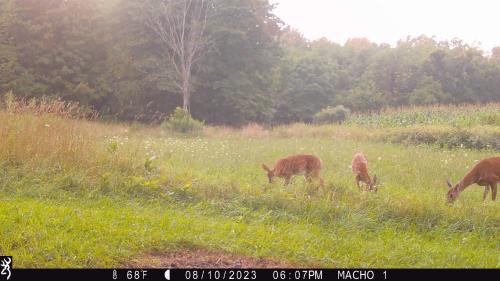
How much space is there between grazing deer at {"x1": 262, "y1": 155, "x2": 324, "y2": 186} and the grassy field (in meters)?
0.54

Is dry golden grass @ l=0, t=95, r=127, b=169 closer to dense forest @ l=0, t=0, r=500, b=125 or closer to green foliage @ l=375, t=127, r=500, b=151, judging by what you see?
green foliage @ l=375, t=127, r=500, b=151

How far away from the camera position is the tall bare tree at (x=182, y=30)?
30750 mm

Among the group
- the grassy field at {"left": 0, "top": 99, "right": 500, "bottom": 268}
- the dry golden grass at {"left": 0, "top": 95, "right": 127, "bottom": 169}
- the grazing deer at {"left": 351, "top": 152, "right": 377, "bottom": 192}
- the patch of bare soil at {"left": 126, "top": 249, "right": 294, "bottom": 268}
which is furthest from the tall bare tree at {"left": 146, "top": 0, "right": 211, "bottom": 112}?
the patch of bare soil at {"left": 126, "top": 249, "right": 294, "bottom": 268}

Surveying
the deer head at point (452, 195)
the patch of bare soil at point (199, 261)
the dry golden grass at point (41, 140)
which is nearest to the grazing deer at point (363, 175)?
the deer head at point (452, 195)

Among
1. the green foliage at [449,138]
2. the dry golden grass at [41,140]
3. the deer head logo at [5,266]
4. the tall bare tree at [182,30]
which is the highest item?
the tall bare tree at [182,30]

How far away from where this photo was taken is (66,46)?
29766 mm

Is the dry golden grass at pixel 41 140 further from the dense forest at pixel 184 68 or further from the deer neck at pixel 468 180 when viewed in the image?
the dense forest at pixel 184 68

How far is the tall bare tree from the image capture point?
30750 millimetres

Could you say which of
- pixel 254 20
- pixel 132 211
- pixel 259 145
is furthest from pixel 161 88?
pixel 132 211

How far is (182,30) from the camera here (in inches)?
1240

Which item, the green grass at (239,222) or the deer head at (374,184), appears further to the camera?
the deer head at (374,184)

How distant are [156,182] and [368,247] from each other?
12.5ft

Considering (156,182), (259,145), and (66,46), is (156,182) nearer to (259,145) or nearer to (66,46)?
(259,145)

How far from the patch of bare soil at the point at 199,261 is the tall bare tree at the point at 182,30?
25219 mm
